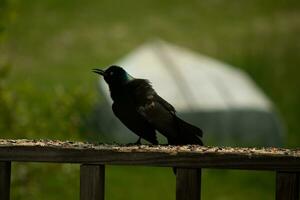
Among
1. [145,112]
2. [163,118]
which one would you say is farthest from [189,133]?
[145,112]

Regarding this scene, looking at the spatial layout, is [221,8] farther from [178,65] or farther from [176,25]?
[178,65]

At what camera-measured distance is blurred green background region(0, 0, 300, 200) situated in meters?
17.2

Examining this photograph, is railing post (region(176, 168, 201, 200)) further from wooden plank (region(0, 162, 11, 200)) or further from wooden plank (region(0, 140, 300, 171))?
wooden plank (region(0, 162, 11, 200))

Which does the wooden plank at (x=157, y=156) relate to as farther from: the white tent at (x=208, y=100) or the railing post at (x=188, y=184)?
the white tent at (x=208, y=100)

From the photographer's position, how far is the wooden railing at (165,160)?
3.37 meters

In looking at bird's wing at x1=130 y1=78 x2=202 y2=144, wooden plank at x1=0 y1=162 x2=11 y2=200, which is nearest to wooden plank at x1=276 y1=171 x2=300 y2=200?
bird's wing at x1=130 y1=78 x2=202 y2=144

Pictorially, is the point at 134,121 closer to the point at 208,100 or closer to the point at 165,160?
the point at 165,160

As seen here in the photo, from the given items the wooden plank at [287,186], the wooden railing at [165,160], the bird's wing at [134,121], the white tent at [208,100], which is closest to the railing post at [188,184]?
the wooden railing at [165,160]

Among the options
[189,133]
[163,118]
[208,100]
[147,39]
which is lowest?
[189,133]

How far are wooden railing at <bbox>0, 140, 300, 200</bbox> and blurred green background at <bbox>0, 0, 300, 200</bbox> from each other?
1155 cm

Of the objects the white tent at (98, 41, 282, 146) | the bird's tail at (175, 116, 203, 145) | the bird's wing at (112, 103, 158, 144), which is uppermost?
the white tent at (98, 41, 282, 146)

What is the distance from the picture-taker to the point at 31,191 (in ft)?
38.9

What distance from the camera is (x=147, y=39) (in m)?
25.8

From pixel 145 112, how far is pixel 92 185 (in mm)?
1193
